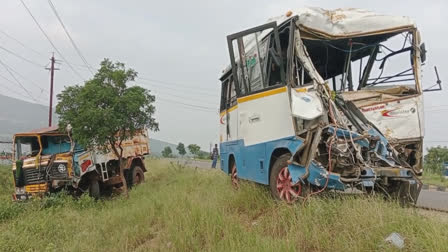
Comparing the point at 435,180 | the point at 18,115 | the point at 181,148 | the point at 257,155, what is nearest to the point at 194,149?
the point at 181,148

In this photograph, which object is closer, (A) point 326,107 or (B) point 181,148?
(A) point 326,107

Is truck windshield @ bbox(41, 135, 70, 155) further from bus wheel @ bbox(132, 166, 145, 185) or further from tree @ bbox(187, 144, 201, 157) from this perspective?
tree @ bbox(187, 144, 201, 157)

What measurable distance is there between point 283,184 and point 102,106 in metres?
7.32

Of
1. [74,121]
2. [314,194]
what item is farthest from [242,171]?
[74,121]

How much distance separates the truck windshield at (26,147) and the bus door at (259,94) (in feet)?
25.7

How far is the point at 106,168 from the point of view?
11875mm

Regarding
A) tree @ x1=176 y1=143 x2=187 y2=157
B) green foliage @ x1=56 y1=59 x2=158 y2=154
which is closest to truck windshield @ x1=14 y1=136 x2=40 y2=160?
green foliage @ x1=56 y1=59 x2=158 y2=154

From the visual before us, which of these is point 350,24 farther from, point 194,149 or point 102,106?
point 194,149

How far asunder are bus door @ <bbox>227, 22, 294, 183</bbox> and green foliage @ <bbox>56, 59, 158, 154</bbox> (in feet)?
17.3

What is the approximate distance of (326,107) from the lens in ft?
14.7

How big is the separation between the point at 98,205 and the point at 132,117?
301 centimetres

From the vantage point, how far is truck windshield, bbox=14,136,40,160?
10.8 m

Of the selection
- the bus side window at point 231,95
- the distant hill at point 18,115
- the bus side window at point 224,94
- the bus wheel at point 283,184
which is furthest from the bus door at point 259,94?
the distant hill at point 18,115

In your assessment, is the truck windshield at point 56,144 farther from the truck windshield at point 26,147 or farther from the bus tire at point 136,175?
the bus tire at point 136,175
